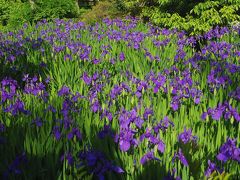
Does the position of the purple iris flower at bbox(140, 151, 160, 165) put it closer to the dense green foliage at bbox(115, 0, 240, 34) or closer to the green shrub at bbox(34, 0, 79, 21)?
the dense green foliage at bbox(115, 0, 240, 34)

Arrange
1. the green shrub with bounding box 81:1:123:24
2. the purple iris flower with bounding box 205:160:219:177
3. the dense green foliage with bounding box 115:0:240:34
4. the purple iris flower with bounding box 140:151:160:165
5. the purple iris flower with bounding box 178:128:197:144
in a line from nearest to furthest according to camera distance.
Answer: the purple iris flower with bounding box 205:160:219:177 < the purple iris flower with bounding box 140:151:160:165 < the purple iris flower with bounding box 178:128:197:144 < the dense green foliage with bounding box 115:0:240:34 < the green shrub with bounding box 81:1:123:24

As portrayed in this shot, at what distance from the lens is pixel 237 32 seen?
5.96m

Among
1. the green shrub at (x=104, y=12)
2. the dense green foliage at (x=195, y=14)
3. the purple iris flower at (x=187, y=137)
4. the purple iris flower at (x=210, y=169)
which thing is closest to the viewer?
A: the purple iris flower at (x=210, y=169)

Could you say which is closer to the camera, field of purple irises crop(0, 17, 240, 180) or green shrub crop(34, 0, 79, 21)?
field of purple irises crop(0, 17, 240, 180)

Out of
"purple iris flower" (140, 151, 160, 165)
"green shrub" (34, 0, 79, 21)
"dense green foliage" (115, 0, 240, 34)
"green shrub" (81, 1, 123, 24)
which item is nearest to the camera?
"purple iris flower" (140, 151, 160, 165)

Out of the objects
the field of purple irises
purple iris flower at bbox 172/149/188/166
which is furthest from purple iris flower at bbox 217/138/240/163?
purple iris flower at bbox 172/149/188/166

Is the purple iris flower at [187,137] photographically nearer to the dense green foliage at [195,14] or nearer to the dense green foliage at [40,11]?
the dense green foliage at [195,14]

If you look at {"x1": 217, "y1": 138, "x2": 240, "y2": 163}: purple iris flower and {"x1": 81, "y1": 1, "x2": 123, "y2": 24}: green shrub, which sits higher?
{"x1": 217, "y1": 138, "x2": 240, "y2": 163}: purple iris flower

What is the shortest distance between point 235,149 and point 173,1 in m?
6.62

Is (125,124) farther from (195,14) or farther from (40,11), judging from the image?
(40,11)

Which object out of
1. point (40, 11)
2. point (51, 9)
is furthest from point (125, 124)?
point (40, 11)

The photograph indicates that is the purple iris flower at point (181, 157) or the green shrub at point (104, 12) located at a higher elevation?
the purple iris flower at point (181, 157)

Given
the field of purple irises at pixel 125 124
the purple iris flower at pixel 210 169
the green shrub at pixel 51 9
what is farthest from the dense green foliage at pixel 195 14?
→ the purple iris flower at pixel 210 169

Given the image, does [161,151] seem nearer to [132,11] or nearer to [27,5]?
[132,11]
